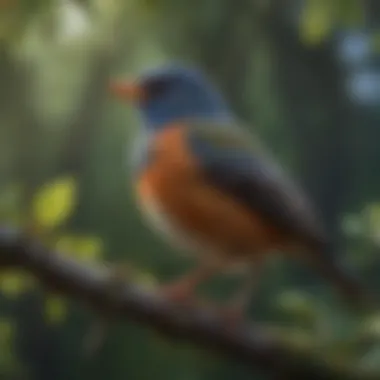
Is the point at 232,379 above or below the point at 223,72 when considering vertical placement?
below

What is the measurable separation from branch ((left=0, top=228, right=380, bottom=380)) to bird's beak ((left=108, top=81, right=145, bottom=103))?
0.73ft

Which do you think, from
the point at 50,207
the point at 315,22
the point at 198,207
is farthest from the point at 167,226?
the point at 315,22

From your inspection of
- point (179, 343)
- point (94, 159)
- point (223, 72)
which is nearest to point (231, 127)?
Answer: point (223, 72)

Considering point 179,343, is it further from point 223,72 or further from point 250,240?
point 223,72

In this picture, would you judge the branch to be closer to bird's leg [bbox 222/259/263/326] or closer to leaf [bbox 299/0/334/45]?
bird's leg [bbox 222/259/263/326]

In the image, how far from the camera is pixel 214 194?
4.33 ft

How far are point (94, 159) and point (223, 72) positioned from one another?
202mm

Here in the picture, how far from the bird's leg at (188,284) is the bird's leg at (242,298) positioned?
42 millimetres

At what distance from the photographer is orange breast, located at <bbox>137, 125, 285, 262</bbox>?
132cm

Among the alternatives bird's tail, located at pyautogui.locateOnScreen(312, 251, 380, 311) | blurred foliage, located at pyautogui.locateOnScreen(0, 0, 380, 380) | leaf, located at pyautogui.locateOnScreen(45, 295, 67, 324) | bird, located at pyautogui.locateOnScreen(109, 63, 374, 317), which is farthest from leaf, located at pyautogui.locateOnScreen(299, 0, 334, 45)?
leaf, located at pyautogui.locateOnScreen(45, 295, 67, 324)

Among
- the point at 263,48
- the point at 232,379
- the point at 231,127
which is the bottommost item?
the point at 232,379

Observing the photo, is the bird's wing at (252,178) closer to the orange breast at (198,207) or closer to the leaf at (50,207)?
the orange breast at (198,207)

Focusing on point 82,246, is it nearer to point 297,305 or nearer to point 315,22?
point 297,305

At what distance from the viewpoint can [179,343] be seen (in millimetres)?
1340
